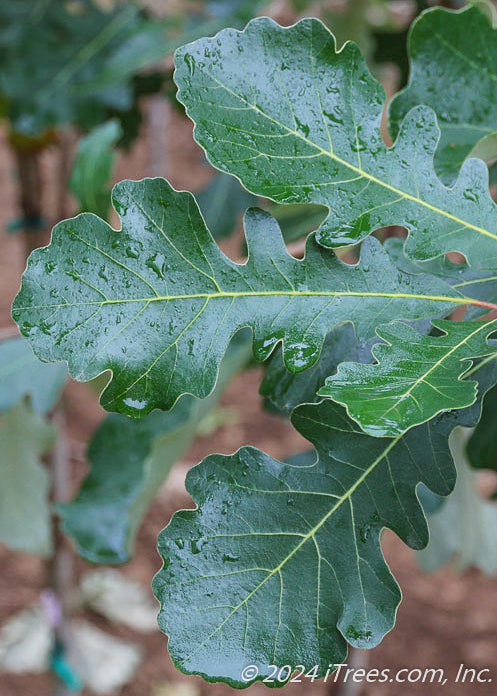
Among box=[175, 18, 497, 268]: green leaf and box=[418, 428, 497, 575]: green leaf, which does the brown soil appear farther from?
box=[175, 18, 497, 268]: green leaf

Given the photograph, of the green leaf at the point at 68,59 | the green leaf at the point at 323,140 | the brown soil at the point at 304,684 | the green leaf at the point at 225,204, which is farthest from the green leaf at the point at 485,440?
the brown soil at the point at 304,684

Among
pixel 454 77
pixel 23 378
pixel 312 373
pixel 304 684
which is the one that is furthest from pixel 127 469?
pixel 304 684

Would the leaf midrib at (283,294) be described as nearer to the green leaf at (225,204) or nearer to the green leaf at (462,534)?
the green leaf at (462,534)

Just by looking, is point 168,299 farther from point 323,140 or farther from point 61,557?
point 61,557

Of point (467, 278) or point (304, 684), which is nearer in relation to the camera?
point (467, 278)

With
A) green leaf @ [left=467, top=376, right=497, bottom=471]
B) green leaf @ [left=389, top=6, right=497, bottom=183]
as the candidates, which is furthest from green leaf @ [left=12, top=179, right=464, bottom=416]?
green leaf @ [left=467, top=376, right=497, bottom=471]

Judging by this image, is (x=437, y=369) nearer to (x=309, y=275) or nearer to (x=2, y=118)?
(x=309, y=275)

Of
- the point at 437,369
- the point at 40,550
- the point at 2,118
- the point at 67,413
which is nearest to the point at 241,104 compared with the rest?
the point at 437,369
